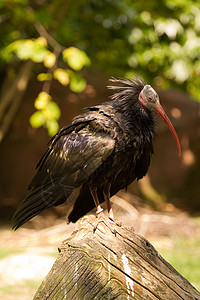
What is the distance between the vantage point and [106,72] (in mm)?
8258

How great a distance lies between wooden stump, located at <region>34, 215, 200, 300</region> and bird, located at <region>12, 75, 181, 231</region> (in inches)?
26.9

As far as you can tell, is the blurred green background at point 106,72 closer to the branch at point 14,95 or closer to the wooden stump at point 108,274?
the branch at point 14,95

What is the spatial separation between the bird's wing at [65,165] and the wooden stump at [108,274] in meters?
0.72

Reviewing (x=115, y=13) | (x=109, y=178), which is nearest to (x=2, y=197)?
(x=115, y=13)

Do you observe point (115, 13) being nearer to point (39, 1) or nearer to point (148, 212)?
point (39, 1)

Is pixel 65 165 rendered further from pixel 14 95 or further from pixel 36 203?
pixel 14 95

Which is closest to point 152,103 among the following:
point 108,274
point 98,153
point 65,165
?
point 98,153

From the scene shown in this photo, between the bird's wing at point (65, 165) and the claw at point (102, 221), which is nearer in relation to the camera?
the claw at point (102, 221)

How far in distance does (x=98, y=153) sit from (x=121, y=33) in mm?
5471

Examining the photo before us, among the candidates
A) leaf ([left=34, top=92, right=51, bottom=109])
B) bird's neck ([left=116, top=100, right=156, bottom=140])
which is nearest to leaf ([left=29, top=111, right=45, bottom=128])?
leaf ([left=34, top=92, right=51, bottom=109])

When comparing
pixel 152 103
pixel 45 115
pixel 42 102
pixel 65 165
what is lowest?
pixel 65 165

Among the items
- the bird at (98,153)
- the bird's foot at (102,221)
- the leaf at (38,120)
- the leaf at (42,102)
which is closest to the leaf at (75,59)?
the leaf at (42,102)

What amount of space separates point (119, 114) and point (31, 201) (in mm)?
976

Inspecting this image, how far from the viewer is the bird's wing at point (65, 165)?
3.21 m
